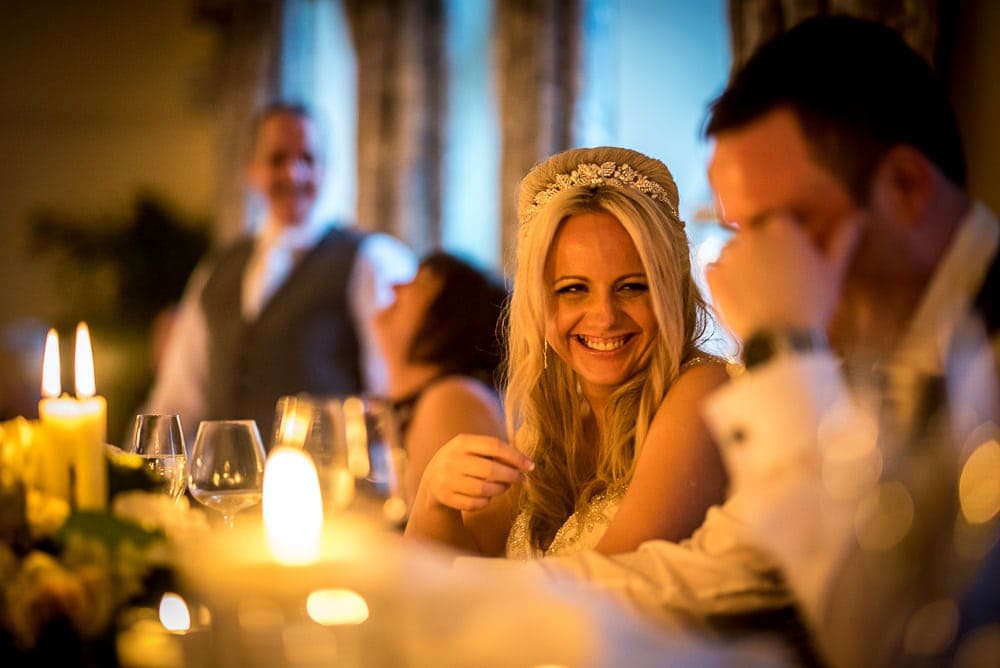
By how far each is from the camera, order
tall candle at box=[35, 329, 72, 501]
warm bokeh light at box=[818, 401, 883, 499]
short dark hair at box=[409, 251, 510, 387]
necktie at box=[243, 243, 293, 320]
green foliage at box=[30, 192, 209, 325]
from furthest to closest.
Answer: green foliage at box=[30, 192, 209, 325] < necktie at box=[243, 243, 293, 320] < short dark hair at box=[409, 251, 510, 387] < tall candle at box=[35, 329, 72, 501] < warm bokeh light at box=[818, 401, 883, 499]

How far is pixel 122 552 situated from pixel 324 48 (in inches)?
274

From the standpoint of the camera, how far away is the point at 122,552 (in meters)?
1.13

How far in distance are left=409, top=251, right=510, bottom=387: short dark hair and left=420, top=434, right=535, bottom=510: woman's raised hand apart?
1395mm

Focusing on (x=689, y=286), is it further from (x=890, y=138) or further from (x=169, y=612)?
(x=169, y=612)

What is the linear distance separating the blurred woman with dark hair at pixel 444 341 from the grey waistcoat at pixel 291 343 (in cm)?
94

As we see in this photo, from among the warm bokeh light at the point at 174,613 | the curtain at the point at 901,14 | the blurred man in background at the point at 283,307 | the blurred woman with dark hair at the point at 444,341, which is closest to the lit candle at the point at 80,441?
the warm bokeh light at the point at 174,613

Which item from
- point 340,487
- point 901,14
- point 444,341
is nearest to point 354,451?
point 340,487

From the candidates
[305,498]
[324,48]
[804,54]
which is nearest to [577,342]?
[804,54]

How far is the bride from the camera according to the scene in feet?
6.95

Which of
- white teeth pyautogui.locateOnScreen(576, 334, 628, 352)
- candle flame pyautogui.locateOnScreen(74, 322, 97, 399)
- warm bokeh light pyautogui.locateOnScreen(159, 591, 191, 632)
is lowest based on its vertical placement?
warm bokeh light pyautogui.locateOnScreen(159, 591, 191, 632)

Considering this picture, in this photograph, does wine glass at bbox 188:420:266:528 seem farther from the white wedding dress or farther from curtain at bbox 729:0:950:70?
curtain at bbox 729:0:950:70

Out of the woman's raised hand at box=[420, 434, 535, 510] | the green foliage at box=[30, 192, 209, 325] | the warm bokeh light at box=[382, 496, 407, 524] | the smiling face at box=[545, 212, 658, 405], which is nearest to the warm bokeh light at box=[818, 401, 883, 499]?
the warm bokeh light at box=[382, 496, 407, 524]

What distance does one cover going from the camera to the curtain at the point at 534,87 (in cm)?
566

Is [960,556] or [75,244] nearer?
[960,556]
